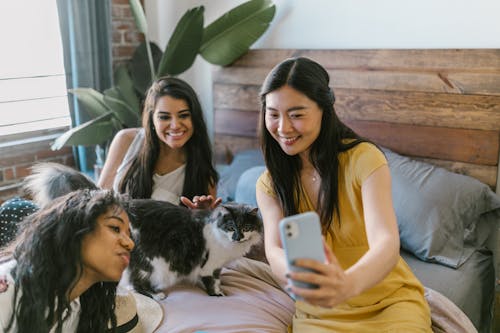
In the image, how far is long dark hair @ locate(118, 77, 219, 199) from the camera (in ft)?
6.89

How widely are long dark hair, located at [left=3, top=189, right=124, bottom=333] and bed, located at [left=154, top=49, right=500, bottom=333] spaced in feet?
1.56

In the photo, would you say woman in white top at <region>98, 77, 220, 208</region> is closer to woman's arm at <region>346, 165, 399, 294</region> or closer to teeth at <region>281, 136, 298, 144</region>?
teeth at <region>281, 136, 298, 144</region>

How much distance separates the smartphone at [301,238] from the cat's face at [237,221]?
0.74 m

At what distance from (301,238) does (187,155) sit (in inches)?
53.3

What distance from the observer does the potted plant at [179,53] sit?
2842 mm

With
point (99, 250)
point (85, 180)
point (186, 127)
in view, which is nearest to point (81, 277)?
point (99, 250)

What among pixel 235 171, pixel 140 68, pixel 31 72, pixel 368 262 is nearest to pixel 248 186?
pixel 235 171

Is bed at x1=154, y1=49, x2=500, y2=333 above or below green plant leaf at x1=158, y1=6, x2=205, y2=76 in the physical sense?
below

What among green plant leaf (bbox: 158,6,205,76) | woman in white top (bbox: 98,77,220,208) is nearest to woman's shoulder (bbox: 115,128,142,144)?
woman in white top (bbox: 98,77,220,208)

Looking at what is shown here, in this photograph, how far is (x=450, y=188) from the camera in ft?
7.30

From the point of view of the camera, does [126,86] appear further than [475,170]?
Yes

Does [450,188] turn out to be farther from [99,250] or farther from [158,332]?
[99,250]

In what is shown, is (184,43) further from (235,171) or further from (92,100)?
(235,171)

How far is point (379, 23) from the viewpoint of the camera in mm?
2570
